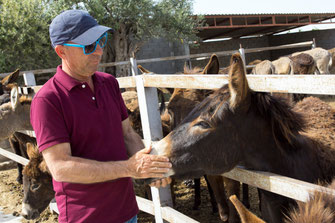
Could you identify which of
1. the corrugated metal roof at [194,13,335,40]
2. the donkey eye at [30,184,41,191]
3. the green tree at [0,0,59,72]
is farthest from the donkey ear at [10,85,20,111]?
the corrugated metal roof at [194,13,335,40]

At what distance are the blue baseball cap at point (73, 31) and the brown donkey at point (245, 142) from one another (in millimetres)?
758

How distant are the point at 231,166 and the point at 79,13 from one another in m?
1.35

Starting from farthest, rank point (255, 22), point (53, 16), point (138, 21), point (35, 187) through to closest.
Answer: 1. point (255, 22)
2. point (138, 21)
3. point (53, 16)
4. point (35, 187)

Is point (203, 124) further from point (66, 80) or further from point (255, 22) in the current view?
point (255, 22)

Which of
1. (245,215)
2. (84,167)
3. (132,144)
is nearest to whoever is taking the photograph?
(245,215)

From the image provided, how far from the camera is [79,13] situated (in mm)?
1752

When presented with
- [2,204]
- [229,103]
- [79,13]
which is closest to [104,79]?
[79,13]

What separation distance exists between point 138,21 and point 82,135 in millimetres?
12765

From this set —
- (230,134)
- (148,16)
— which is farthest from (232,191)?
(148,16)

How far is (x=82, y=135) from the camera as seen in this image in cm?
175

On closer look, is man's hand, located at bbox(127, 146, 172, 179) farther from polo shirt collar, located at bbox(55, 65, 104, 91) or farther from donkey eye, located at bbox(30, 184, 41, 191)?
donkey eye, located at bbox(30, 184, 41, 191)

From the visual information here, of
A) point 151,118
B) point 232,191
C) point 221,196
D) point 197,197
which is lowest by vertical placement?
point 197,197

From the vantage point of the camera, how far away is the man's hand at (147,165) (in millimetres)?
1673

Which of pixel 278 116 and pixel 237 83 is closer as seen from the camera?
pixel 237 83
